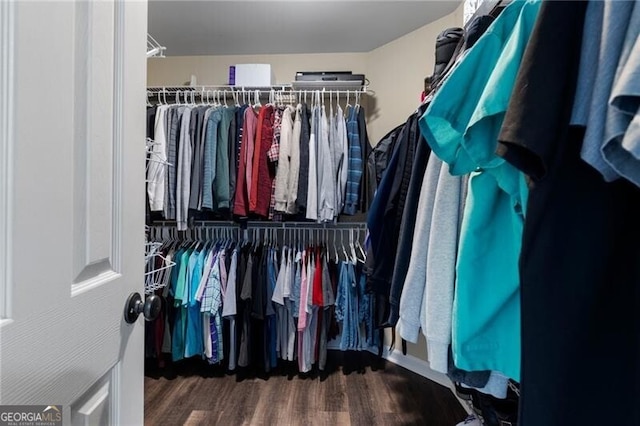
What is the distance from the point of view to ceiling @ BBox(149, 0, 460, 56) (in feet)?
5.98

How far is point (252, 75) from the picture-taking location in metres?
2.09

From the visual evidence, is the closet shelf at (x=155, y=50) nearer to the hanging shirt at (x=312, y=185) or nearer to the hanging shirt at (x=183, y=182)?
the hanging shirt at (x=183, y=182)

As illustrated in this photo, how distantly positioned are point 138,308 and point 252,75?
1957mm

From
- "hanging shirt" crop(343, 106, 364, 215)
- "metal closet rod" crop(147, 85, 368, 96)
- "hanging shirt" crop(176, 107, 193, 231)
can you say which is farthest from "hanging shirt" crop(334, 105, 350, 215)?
"hanging shirt" crop(176, 107, 193, 231)

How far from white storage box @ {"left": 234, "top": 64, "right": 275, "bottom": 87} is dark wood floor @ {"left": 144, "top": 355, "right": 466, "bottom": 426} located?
2134 mm

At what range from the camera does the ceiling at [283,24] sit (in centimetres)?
182

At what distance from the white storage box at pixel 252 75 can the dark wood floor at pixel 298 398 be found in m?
2.13

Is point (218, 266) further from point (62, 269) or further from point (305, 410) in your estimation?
point (62, 269)

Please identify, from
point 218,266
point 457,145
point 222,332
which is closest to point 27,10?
point 457,145

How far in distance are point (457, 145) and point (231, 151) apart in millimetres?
1523

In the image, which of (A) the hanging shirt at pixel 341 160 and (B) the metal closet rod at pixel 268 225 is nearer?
(A) the hanging shirt at pixel 341 160

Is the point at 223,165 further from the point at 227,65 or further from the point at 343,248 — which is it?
the point at 227,65

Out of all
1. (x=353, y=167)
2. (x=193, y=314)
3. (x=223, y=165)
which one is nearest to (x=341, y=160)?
(x=353, y=167)

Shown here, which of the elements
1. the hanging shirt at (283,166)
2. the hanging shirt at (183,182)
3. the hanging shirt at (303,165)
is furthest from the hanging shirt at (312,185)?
the hanging shirt at (183,182)
